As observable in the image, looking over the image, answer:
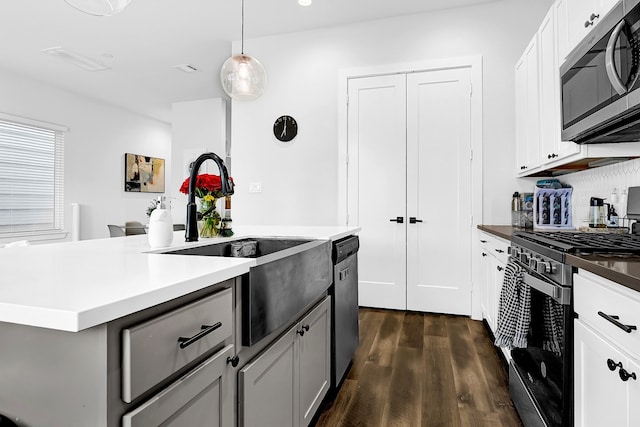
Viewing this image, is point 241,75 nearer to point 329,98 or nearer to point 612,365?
point 329,98

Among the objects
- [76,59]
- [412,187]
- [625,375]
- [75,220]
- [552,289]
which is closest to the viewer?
[625,375]

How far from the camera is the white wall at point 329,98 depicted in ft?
10.9

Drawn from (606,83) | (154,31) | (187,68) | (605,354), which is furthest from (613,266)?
(187,68)

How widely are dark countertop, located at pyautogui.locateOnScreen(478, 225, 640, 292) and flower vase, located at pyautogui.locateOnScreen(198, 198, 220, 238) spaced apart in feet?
4.84

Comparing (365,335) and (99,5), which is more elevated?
(99,5)

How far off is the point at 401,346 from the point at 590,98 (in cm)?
192

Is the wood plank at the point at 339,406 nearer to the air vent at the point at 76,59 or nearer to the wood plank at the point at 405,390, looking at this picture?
the wood plank at the point at 405,390

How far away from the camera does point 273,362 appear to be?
122 centimetres

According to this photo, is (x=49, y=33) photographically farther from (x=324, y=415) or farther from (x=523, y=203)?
(x=523, y=203)

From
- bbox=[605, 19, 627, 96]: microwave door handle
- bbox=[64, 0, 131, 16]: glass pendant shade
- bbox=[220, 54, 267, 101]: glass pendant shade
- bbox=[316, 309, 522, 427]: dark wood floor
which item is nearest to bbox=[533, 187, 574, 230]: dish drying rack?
bbox=[316, 309, 522, 427]: dark wood floor

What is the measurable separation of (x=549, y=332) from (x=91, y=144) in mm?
6852

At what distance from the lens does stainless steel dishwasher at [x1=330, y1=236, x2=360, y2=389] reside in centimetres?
190

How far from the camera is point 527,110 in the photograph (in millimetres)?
2898

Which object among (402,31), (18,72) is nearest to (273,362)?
(402,31)
